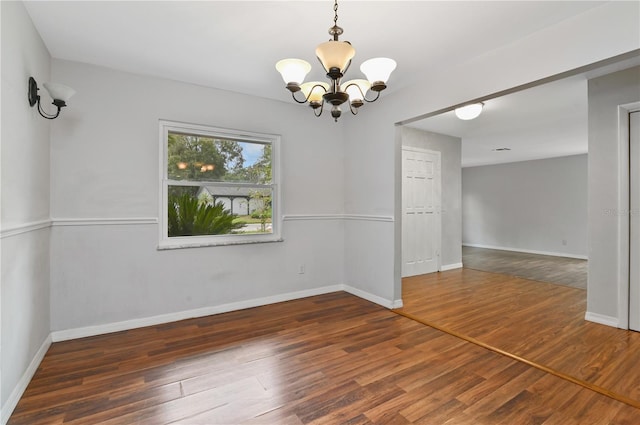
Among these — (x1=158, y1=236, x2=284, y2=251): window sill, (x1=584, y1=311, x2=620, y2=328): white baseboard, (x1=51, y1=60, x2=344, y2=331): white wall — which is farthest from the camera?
(x1=158, y1=236, x2=284, y2=251): window sill

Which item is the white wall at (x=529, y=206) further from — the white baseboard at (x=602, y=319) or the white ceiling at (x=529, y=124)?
the white baseboard at (x=602, y=319)

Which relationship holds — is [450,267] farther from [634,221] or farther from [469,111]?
[469,111]

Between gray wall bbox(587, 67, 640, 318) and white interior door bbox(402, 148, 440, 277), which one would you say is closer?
gray wall bbox(587, 67, 640, 318)

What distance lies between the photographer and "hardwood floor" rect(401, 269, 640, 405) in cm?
218

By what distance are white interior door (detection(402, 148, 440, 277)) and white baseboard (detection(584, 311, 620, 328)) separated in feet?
7.39

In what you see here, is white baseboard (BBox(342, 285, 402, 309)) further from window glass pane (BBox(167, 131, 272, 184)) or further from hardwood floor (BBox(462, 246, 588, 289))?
hardwood floor (BBox(462, 246, 588, 289))

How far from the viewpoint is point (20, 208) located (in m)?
1.87

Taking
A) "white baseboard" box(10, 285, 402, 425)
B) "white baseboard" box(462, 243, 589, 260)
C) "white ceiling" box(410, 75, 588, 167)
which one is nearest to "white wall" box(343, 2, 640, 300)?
"white baseboard" box(10, 285, 402, 425)

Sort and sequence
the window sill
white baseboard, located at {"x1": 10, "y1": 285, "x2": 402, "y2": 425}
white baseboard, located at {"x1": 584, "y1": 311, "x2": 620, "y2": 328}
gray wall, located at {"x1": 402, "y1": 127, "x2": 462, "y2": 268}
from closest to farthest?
white baseboard, located at {"x1": 10, "y1": 285, "x2": 402, "y2": 425}, white baseboard, located at {"x1": 584, "y1": 311, "x2": 620, "y2": 328}, the window sill, gray wall, located at {"x1": 402, "y1": 127, "x2": 462, "y2": 268}

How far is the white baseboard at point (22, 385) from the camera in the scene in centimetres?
163

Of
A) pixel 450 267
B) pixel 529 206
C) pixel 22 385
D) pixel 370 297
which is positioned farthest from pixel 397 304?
pixel 529 206

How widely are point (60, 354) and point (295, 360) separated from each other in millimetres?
1834

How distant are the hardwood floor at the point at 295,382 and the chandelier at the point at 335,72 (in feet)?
5.84

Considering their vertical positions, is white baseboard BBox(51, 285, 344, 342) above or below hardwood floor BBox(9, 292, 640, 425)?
above
